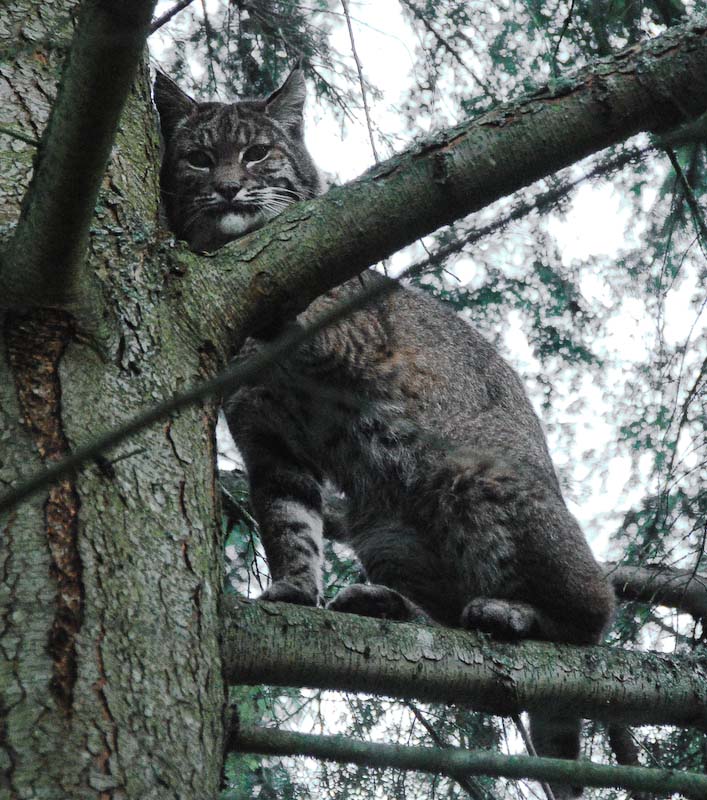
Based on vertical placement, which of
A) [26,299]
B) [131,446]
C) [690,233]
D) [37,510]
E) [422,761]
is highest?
[690,233]

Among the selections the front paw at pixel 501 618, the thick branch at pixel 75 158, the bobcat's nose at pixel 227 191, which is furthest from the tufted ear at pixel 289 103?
the thick branch at pixel 75 158

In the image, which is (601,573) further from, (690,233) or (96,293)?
(96,293)

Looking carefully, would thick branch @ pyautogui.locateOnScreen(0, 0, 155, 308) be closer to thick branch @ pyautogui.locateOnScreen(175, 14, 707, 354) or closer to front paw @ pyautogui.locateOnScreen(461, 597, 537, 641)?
thick branch @ pyautogui.locateOnScreen(175, 14, 707, 354)

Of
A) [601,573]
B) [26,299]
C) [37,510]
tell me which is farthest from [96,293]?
[601,573]

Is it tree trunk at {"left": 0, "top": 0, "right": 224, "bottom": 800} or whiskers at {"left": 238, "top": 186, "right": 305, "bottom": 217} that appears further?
whiskers at {"left": 238, "top": 186, "right": 305, "bottom": 217}

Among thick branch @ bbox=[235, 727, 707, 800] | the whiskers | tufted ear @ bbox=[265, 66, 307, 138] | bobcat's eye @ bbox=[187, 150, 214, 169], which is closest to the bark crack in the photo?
thick branch @ bbox=[235, 727, 707, 800]

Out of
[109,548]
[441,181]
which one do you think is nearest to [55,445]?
[109,548]

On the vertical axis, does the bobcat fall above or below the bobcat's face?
below

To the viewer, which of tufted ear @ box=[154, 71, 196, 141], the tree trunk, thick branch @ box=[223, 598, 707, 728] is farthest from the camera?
tufted ear @ box=[154, 71, 196, 141]

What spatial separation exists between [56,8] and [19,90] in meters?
0.40

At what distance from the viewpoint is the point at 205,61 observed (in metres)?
4.78

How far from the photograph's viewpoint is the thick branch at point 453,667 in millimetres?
2498

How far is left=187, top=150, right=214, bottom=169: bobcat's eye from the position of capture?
4.34 m

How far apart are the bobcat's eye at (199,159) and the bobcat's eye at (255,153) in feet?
0.60
